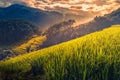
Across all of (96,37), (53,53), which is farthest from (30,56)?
(96,37)

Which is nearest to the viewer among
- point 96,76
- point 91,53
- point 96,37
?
point 96,76

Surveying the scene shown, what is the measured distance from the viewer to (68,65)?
46.6ft

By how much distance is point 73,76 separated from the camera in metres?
13.9

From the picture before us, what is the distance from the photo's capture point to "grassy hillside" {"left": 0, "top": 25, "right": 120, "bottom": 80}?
1384 cm

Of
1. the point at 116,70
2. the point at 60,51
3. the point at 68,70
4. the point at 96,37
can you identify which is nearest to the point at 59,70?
the point at 68,70

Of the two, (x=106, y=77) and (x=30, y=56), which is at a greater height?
(x=30, y=56)

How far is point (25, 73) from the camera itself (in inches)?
551

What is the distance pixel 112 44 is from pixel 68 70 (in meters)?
2.71

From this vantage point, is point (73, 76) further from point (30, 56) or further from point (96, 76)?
point (30, 56)

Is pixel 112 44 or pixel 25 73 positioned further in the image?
pixel 112 44

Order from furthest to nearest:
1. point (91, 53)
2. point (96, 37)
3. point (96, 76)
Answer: point (96, 37) → point (91, 53) → point (96, 76)

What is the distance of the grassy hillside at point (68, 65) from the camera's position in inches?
545

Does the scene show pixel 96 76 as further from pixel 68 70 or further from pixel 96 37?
pixel 96 37

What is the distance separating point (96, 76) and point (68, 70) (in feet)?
4.01
